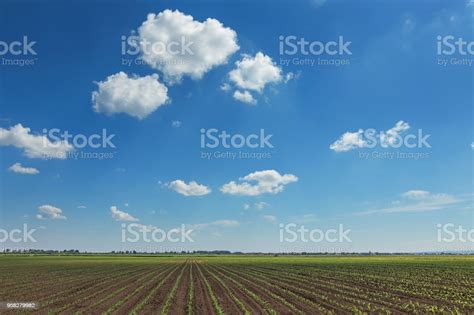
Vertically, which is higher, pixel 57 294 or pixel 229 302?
pixel 229 302

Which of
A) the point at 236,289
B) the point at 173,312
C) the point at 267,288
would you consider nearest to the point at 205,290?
the point at 236,289

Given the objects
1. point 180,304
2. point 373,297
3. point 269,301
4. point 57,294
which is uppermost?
point 180,304

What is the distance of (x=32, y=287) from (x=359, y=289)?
2708 centimetres

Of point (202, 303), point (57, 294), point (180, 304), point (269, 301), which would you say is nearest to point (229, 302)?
point (202, 303)

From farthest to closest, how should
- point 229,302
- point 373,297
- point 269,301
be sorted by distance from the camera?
point 373,297
point 269,301
point 229,302

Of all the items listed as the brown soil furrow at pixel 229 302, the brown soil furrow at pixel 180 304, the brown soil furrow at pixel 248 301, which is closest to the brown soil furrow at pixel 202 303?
the brown soil furrow at pixel 180 304

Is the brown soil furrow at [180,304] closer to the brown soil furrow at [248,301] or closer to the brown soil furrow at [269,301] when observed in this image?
the brown soil furrow at [248,301]

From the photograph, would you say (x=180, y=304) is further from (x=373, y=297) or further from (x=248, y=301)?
Result: (x=373, y=297)

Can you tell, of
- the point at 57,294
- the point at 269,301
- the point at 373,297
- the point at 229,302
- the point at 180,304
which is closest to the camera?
the point at 180,304

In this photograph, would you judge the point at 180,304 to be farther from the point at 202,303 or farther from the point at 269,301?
the point at 269,301

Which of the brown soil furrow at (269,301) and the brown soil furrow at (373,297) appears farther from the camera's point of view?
the brown soil furrow at (373,297)

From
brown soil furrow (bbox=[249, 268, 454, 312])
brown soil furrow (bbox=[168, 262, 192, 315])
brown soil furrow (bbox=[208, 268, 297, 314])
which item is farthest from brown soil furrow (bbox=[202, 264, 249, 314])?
brown soil furrow (bbox=[249, 268, 454, 312])

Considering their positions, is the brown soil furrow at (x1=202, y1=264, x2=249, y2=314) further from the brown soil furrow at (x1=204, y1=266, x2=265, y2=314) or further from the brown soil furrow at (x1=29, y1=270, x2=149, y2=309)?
the brown soil furrow at (x1=29, y1=270, x2=149, y2=309)

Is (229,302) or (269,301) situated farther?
(269,301)
